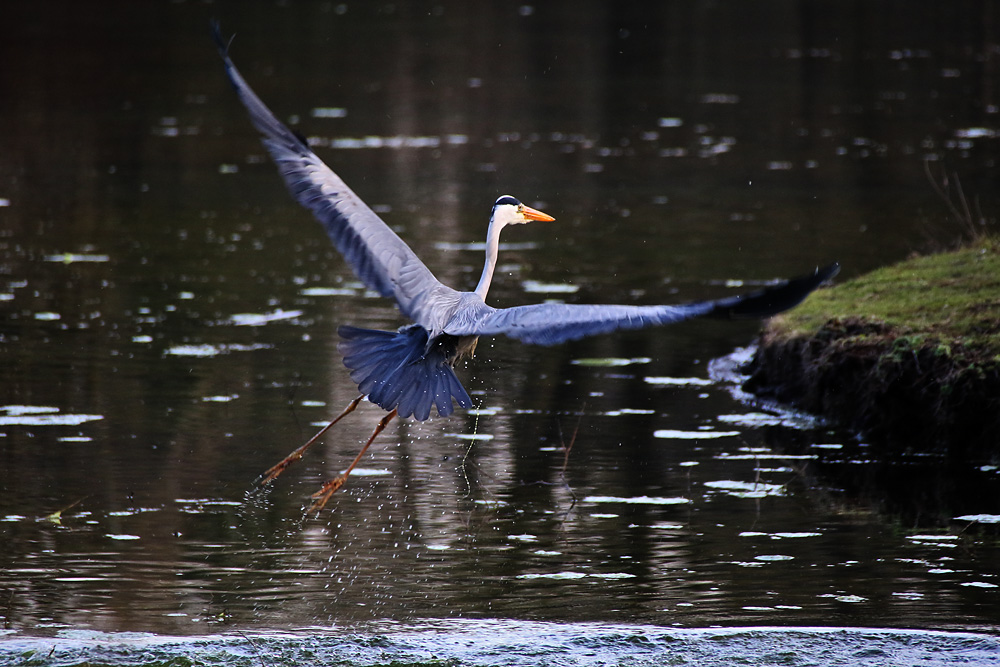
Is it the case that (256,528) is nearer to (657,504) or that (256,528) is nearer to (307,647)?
(307,647)

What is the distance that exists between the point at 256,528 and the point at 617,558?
72.1 inches

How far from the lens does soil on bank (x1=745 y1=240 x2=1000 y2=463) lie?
873cm

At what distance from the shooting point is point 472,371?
35.3 ft

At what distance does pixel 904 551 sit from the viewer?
23.9ft

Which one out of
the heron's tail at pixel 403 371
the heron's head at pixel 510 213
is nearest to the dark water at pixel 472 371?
the heron's tail at pixel 403 371

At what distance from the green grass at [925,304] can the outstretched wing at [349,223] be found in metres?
3.03

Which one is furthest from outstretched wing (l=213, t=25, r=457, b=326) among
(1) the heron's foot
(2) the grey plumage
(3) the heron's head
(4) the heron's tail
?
(1) the heron's foot

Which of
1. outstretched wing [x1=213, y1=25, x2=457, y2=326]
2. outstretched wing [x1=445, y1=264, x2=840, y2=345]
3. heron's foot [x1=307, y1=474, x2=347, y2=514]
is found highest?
outstretched wing [x1=213, y1=25, x2=457, y2=326]

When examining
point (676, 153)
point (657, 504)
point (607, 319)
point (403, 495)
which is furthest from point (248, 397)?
point (676, 153)

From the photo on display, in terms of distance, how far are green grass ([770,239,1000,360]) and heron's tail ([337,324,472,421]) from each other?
3.08 m

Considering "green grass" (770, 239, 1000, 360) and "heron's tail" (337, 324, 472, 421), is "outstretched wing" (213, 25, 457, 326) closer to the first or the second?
"heron's tail" (337, 324, 472, 421)

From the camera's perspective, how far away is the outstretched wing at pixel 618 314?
600 cm

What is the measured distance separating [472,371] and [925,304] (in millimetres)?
3179

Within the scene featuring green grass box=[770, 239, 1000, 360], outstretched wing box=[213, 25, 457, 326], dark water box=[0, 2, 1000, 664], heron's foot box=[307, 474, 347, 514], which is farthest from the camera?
green grass box=[770, 239, 1000, 360]
